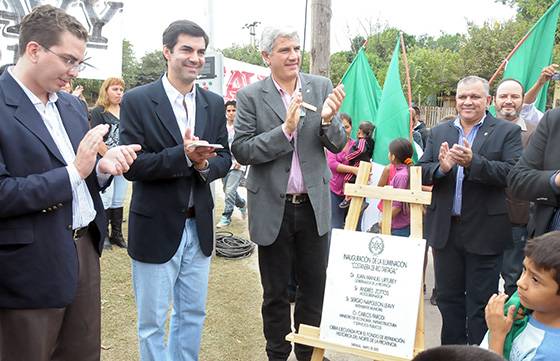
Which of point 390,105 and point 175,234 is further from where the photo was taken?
point 390,105

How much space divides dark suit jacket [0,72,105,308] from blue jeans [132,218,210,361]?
1.99 ft

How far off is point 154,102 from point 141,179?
413 mm

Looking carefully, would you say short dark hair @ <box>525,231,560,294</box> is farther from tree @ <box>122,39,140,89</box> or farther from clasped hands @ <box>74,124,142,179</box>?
tree @ <box>122,39,140,89</box>

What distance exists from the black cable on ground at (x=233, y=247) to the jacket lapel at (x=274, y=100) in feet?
9.69

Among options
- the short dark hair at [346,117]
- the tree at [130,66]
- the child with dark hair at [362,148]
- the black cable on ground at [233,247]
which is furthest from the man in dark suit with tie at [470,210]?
the tree at [130,66]

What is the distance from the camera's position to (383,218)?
2.68 meters

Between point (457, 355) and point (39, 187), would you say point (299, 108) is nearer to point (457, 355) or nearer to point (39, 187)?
point (39, 187)

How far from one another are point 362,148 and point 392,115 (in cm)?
60

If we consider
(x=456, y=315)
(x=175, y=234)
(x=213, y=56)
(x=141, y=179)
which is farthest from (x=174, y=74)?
(x=213, y=56)

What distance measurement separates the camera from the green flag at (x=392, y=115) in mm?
4703

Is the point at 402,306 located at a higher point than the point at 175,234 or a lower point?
lower

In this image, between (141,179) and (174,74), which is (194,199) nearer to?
(141,179)

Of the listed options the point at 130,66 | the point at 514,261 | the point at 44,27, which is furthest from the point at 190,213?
the point at 130,66

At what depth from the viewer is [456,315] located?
10.1 feet
